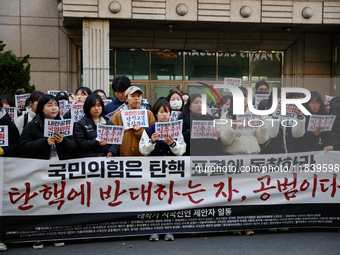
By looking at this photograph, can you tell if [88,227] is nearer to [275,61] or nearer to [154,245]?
[154,245]

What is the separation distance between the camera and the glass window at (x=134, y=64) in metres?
15.4

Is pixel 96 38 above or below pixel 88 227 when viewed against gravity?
above

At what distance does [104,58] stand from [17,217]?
8.51 metres

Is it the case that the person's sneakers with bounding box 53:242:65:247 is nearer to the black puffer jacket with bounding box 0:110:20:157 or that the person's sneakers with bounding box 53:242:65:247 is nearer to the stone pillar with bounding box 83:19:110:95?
the black puffer jacket with bounding box 0:110:20:157

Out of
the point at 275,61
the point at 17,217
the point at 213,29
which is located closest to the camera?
the point at 17,217

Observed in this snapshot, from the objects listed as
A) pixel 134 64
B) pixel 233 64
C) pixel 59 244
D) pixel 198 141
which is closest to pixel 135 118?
pixel 198 141

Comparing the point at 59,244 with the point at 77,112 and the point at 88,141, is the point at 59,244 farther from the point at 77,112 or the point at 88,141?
the point at 77,112

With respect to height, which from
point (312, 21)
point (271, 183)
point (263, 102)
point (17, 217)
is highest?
point (312, 21)

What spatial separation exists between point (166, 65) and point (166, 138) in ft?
36.2

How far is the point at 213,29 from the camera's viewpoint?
1480 centimetres

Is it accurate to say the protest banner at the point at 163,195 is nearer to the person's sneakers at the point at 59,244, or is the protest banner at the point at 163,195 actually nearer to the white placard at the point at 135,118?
the person's sneakers at the point at 59,244

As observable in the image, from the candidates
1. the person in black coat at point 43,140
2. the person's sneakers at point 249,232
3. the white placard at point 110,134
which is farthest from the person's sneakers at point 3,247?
the person's sneakers at point 249,232

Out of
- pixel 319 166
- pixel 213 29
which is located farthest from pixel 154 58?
pixel 319 166

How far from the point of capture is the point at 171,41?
15.2m
